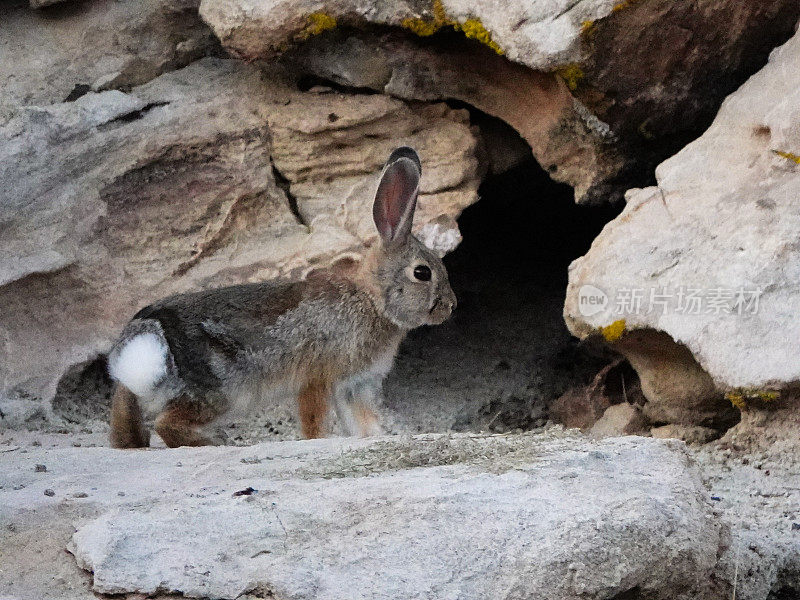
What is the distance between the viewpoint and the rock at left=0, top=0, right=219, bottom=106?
696 cm

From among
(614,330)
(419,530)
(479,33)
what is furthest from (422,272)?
(419,530)

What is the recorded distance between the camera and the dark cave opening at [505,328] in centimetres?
732

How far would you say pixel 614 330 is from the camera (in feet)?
18.8

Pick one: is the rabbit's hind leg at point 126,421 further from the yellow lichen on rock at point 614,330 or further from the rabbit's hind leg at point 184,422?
the yellow lichen on rock at point 614,330

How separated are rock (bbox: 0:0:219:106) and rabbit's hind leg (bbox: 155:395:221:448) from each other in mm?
2529

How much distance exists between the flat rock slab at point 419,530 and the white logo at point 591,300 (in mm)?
1940

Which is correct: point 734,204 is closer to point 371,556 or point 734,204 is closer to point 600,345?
point 600,345

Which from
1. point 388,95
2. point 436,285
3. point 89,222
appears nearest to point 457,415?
point 436,285

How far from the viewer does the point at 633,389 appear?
6848 mm

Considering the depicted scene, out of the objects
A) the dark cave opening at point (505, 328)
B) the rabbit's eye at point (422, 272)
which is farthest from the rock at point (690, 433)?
the rabbit's eye at point (422, 272)

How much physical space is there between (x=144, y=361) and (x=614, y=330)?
2.43 metres

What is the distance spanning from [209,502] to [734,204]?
338 cm

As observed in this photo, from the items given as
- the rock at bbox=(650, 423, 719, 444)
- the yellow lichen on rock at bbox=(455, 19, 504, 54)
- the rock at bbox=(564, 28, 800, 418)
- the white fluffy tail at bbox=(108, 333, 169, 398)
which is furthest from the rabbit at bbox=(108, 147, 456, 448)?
the rock at bbox=(650, 423, 719, 444)

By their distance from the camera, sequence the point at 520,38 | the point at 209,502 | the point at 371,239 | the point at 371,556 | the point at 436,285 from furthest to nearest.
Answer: the point at 371,239
the point at 436,285
the point at 520,38
the point at 209,502
the point at 371,556
